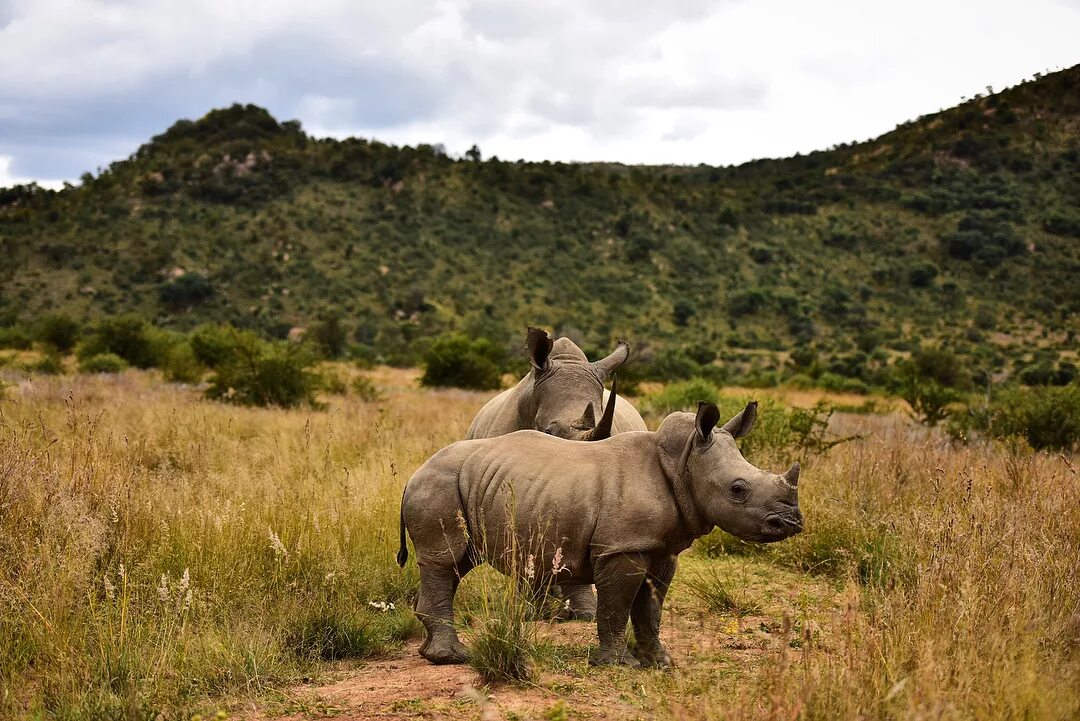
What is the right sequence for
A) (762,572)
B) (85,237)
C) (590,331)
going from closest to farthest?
(762,572) < (590,331) < (85,237)

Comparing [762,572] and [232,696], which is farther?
[762,572]

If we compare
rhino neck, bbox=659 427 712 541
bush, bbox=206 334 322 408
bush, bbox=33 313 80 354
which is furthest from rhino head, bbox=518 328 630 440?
bush, bbox=33 313 80 354

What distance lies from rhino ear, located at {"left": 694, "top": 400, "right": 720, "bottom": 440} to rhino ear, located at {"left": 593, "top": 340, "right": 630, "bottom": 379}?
1.89 meters

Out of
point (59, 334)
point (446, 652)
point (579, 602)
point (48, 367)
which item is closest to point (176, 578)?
point (446, 652)

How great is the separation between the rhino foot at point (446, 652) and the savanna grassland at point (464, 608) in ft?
0.53

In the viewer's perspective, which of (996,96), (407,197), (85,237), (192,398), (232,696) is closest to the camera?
(232,696)

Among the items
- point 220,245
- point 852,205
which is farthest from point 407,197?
point 852,205

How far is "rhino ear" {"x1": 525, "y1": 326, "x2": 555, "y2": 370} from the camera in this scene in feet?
20.3

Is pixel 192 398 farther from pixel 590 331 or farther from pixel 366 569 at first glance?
pixel 590 331

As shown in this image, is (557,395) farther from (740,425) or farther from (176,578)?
(176,578)

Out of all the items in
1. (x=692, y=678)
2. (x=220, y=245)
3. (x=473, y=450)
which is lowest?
(x=692, y=678)

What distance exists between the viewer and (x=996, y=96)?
7738 cm

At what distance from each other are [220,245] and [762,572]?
57.4 meters

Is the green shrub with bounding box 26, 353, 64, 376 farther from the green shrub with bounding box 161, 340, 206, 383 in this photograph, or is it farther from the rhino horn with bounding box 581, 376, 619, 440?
the rhino horn with bounding box 581, 376, 619, 440
